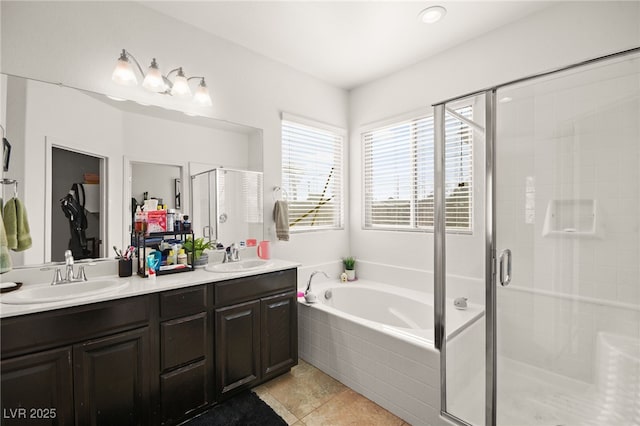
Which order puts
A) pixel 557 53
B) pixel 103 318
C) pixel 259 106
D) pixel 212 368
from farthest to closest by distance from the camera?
pixel 259 106 → pixel 557 53 → pixel 212 368 → pixel 103 318

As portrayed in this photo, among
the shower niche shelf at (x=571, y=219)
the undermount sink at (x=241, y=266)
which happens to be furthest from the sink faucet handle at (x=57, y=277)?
the shower niche shelf at (x=571, y=219)

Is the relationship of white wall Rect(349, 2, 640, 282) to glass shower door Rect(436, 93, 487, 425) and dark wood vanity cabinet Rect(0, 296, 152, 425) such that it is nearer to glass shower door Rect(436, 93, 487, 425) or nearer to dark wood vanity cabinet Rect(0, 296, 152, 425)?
glass shower door Rect(436, 93, 487, 425)

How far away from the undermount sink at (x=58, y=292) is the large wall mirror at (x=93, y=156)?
0.22 meters

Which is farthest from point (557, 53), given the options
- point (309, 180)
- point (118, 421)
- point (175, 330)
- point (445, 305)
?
point (118, 421)

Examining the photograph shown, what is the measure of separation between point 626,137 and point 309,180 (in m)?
2.40

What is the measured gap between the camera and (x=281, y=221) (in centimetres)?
270

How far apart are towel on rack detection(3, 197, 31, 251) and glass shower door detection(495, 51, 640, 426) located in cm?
267

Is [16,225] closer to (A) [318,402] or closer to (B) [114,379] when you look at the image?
(B) [114,379]

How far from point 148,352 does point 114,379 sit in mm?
177

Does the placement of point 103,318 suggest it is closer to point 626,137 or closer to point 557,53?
point 626,137

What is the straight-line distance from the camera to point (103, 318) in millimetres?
1430

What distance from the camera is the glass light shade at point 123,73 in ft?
6.03

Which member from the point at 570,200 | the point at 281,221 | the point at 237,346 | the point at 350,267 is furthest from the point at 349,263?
the point at 570,200

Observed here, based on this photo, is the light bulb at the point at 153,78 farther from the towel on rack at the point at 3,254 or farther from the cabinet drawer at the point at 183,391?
the cabinet drawer at the point at 183,391
